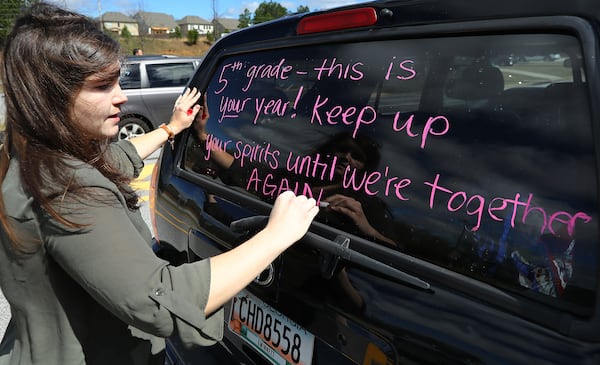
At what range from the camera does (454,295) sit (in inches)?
43.5

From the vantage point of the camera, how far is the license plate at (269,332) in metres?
1.41

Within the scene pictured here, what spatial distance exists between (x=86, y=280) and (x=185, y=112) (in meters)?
1.24

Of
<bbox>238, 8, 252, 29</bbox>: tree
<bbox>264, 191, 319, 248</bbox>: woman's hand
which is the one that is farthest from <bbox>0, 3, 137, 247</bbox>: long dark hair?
<bbox>238, 8, 252, 29</bbox>: tree

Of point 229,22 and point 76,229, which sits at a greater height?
point 229,22

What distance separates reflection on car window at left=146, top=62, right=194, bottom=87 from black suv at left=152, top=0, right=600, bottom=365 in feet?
25.7

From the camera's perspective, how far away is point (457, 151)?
3.87 ft

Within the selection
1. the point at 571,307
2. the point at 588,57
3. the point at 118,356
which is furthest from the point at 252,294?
the point at 588,57

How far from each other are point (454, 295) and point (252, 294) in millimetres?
751

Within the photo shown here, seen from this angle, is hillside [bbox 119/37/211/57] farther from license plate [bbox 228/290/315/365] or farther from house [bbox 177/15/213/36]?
license plate [bbox 228/290/315/365]

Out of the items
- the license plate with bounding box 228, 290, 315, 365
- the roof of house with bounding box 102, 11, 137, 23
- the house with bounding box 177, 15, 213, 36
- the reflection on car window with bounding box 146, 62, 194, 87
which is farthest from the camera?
the house with bounding box 177, 15, 213, 36

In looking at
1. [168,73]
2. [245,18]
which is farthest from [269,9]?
[168,73]

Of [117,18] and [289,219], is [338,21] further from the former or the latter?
[117,18]

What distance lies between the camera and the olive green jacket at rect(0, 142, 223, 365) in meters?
1.04

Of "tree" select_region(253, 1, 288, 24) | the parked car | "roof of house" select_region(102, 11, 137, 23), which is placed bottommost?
the parked car
